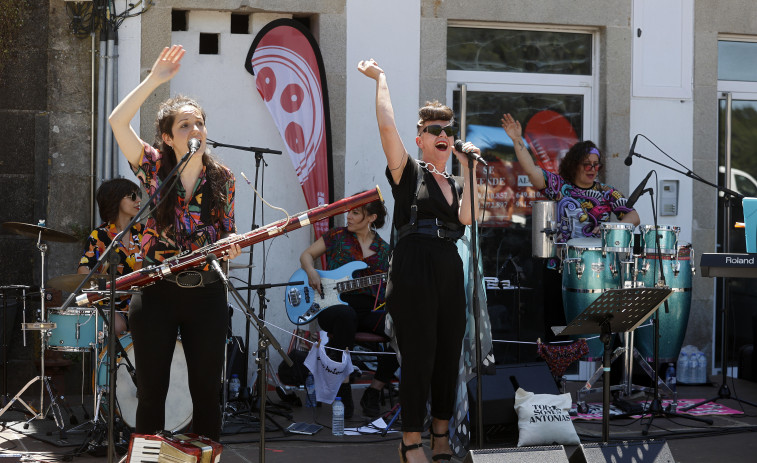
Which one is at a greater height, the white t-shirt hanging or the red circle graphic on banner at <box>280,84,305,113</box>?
the red circle graphic on banner at <box>280,84,305,113</box>

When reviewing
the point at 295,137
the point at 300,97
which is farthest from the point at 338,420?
the point at 300,97

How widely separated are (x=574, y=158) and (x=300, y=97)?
2215mm

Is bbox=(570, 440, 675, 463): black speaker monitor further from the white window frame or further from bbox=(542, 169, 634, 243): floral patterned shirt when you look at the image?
the white window frame

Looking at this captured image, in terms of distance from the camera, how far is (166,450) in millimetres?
3871

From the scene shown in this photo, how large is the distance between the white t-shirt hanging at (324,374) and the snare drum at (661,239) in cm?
226

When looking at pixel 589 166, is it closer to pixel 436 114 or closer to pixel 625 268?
pixel 625 268

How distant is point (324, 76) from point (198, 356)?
3.81 metres

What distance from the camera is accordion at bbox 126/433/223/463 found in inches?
152

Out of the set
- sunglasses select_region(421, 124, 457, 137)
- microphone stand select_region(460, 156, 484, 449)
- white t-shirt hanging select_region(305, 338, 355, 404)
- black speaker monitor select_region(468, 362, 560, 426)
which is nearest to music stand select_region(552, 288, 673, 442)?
microphone stand select_region(460, 156, 484, 449)

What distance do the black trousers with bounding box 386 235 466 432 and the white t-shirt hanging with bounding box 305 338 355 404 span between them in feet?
5.31

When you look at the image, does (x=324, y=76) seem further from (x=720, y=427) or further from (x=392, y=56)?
(x=720, y=427)

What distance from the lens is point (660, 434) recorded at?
231 inches

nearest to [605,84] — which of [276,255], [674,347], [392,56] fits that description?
[392,56]

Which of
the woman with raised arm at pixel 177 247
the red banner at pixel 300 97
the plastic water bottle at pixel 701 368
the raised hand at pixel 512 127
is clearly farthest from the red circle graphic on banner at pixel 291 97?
the plastic water bottle at pixel 701 368
